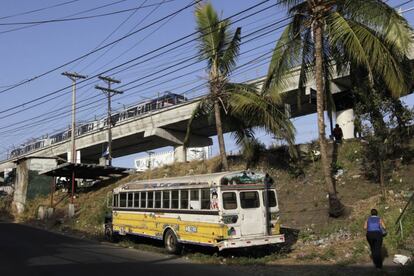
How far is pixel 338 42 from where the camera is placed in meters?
19.1

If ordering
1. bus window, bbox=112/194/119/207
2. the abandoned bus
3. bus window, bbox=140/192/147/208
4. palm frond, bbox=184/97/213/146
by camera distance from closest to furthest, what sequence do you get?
the abandoned bus < bus window, bbox=140/192/147/208 < bus window, bbox=112/194/119/207 < palm frond, bbox=184/97/213/146

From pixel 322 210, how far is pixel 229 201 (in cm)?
553

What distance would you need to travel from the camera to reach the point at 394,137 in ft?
70.3

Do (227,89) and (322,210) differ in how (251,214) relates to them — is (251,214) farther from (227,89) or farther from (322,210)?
(227,89)

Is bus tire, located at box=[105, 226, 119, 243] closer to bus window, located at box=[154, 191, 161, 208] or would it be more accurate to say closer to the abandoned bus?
the abandoned bus

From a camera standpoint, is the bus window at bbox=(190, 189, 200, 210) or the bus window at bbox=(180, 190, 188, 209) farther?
the bus window at bbox=(180, 190, 188, 209)

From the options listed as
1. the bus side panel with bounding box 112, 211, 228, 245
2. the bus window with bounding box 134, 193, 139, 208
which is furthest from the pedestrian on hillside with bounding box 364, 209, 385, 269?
the bus window with bounding box 134, 193, 139, 208

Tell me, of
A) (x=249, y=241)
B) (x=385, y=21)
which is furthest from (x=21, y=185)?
(x=385, y=21)

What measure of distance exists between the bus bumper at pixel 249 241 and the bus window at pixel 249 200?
102 centimetres

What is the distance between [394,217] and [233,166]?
12995 millimetres

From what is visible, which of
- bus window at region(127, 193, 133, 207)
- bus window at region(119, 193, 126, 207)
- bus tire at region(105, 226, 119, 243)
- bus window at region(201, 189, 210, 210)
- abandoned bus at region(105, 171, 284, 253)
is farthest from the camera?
bus tire at region(105, 226, 119, 243)

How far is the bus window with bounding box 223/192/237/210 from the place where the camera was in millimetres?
16047

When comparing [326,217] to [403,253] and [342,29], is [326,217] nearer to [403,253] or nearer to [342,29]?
[403,253]

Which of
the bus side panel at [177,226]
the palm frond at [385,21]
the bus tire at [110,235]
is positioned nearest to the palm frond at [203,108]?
the bus side panel at [177,226]
